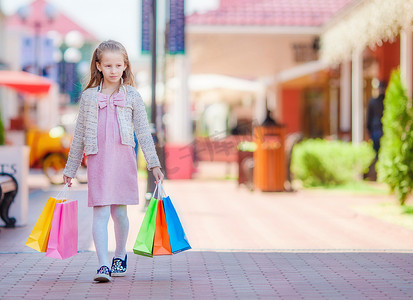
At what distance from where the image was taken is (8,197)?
863 cm

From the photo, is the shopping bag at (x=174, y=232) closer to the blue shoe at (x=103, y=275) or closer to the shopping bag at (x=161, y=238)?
the shopping bag at (x=161, y=238)

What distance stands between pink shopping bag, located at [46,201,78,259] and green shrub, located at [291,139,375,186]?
9642 mm

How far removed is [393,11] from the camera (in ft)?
36.6

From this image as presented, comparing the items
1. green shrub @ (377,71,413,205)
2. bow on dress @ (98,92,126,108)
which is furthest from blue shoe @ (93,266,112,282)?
green shrub @ (377,71,413,205)

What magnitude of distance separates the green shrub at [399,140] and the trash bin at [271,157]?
149 inches

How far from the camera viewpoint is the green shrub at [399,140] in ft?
32.9

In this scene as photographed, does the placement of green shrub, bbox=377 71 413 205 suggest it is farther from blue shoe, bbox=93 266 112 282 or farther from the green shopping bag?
blue shoe, bbox=93 266 112 282

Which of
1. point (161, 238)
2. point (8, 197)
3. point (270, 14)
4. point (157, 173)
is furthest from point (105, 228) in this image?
point (270, 14)

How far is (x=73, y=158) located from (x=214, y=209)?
575 cm

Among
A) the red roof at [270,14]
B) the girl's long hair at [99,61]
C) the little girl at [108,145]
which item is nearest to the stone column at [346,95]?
the red roof at [270,14]

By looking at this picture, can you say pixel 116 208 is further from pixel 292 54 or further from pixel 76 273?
pixel 292 54

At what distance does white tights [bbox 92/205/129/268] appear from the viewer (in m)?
5.45

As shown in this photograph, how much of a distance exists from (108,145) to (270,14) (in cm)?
1461

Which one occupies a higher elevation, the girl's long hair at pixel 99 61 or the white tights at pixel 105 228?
the girl's long hair at pixel 99 61
